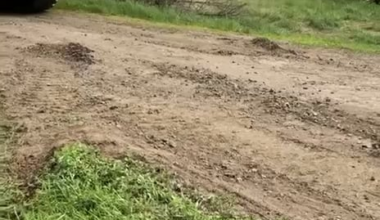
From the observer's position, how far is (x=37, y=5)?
1148 centimetres

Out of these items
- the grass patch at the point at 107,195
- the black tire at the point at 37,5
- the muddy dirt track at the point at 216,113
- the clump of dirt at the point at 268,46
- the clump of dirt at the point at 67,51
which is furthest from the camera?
the black tire at the point at 37,5

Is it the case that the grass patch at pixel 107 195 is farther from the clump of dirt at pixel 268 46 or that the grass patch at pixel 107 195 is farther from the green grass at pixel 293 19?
the green grass at pixel 293 19

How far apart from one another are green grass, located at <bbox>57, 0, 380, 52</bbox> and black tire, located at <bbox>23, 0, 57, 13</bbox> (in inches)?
47.9

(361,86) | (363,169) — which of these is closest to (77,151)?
(363,169)

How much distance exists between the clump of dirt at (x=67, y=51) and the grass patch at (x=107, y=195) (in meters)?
3.22

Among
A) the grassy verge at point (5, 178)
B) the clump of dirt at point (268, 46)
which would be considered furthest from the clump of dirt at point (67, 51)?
the clump of dirt at point (268, 46)

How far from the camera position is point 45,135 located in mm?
5102

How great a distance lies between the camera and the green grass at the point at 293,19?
12.8m

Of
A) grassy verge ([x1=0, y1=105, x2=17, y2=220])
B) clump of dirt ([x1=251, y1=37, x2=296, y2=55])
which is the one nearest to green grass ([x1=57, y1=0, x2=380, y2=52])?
clump of dirt ([x1=251, y1=37, x2=296, y2=55])

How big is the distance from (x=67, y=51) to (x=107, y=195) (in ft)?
13.1

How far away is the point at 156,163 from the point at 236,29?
26.9 feet

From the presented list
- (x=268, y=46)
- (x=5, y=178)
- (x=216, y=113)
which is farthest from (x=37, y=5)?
(x=5, y=178)

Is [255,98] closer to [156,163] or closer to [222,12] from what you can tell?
[156,163]

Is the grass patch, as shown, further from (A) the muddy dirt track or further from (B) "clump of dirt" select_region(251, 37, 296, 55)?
(B) "clump of dirt" select_region(251, 37, 296, 55)
